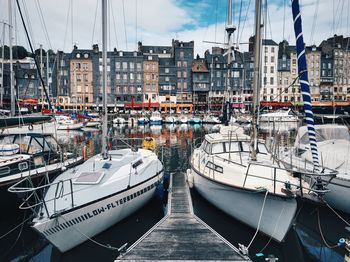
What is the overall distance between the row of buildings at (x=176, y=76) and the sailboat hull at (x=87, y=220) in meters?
68.6

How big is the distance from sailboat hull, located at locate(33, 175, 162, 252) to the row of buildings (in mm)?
68597

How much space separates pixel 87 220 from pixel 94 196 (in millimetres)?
754

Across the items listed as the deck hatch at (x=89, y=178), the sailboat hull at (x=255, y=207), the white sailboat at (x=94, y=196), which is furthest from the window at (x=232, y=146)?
the deck hatch at (x=89, y=178)

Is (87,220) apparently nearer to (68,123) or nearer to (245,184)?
(245,184)

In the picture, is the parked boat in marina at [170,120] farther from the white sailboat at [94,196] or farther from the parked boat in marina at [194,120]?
the white sailboat at [94,196]

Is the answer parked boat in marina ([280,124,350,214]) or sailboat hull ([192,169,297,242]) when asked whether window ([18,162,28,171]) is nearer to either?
sailboat hull ([192,169,297,242])

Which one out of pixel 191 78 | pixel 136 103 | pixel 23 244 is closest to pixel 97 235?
pixel 23 244

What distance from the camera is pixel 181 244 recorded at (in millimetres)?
8391

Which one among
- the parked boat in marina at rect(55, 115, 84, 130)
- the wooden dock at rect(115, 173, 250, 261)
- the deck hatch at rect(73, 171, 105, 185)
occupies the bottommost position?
the wooden dock at rect(115, 173, 250, 261)

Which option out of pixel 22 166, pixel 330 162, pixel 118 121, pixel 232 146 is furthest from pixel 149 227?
pixel 118 121

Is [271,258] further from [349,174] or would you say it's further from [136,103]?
[136,103]

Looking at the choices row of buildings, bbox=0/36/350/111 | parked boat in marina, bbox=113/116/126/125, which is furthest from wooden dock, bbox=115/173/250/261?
row of buildings, bbox=0/36/350/111

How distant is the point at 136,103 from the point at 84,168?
6927 centimetres

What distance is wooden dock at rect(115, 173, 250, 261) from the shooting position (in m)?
7.71
